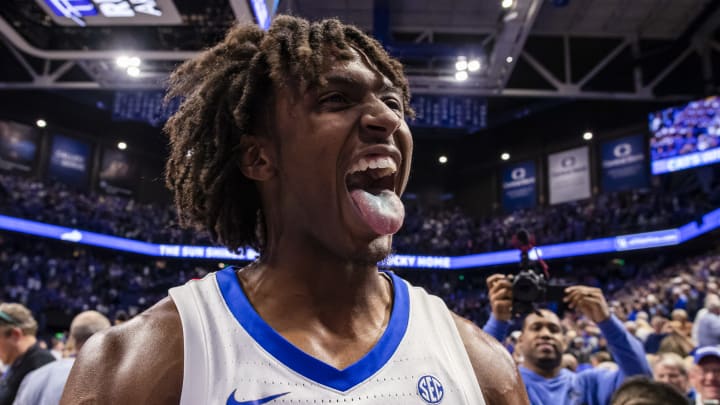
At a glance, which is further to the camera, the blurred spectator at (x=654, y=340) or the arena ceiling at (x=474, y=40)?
the arena ceiling at (x=474, y=40)

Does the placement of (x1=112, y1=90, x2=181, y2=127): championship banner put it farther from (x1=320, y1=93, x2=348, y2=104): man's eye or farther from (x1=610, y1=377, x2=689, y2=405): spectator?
(x1=320, y1=93, x2=348, y2=104): man's eye

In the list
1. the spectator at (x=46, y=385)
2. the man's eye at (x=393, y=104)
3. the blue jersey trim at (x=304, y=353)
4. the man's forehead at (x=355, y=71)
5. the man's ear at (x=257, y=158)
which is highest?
the man's forehead at (x=355, y=71)

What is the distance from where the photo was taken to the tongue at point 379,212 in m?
1.22

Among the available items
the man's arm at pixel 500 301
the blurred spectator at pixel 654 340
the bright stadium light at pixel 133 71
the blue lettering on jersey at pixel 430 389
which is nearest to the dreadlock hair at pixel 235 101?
the blue lettering on jersey at pixel 430 389

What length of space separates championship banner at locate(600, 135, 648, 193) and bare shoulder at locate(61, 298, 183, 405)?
20402 millimetres

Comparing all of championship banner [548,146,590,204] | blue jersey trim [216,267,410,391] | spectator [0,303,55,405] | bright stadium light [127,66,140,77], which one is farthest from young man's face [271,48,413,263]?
championship banner [548,146,590,204]

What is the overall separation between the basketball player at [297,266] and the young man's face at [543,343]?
7.97 ft

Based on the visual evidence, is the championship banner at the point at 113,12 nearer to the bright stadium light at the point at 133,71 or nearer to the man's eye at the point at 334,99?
the bright stadium light at the point at 133,71

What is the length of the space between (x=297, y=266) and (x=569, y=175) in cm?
2138

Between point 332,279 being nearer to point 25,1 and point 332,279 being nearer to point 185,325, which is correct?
point 185,325

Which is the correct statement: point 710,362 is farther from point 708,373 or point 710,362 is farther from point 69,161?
point 69,161

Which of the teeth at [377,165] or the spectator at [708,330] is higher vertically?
the teeth at [377,165]

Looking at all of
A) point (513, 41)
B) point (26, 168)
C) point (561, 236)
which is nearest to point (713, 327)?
point (513, 41)

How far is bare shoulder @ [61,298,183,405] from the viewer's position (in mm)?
1075
